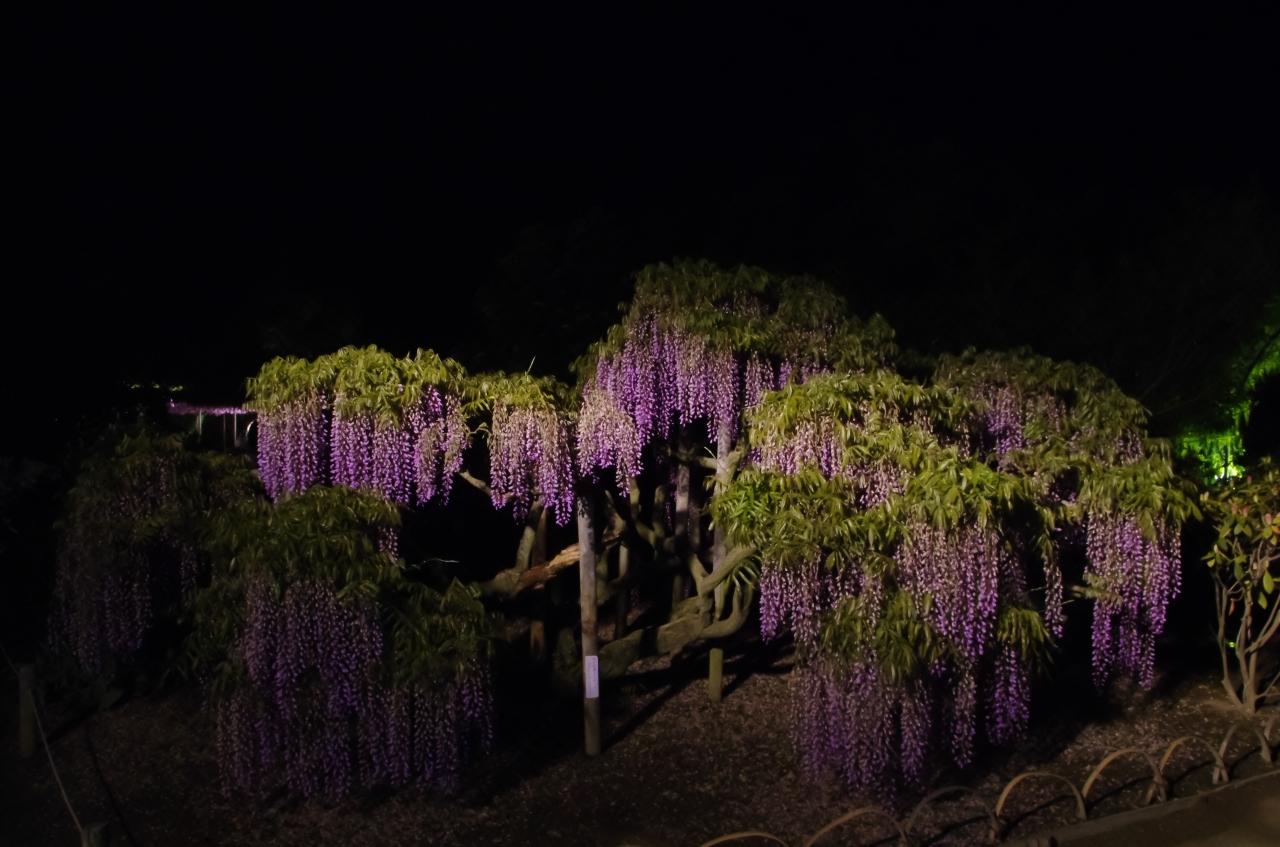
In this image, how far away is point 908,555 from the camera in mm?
6531

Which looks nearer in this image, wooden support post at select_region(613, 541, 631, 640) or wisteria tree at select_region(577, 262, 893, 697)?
wisteria tree at select_region(577, 262, 893, 697)

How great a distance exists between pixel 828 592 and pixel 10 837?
580 cm

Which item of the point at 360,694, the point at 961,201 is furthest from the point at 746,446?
the point at 961,201

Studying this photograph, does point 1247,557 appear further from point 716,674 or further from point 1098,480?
point 716,674

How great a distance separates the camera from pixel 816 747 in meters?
6.85

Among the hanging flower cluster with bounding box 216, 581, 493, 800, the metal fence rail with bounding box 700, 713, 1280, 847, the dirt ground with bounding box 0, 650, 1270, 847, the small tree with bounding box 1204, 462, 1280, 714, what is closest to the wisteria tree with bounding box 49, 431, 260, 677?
the dirt ground with bounding box 0, 650, 1270, 847

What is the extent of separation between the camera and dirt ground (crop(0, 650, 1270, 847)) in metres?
6.97

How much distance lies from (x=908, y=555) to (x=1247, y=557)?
12.9ft

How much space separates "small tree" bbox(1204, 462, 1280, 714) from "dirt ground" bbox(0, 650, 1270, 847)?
1.14 feet

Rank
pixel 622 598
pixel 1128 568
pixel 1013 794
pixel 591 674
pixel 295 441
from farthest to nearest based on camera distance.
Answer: pixel 622 598 → pixel 591 674 → pixel 295 441 → pixel 1128 568 → pixel 1013 794

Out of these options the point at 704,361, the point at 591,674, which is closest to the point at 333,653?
the point at 591,674

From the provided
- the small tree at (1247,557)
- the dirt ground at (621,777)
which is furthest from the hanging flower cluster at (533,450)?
the small tree at (1247,557)

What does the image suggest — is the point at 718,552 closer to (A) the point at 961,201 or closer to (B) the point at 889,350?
(B) the point at 889,350

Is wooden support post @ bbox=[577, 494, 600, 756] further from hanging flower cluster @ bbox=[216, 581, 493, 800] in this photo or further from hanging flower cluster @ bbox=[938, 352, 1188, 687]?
hanging flower cluster @ bbox=[938, 352, 1188, 687]
